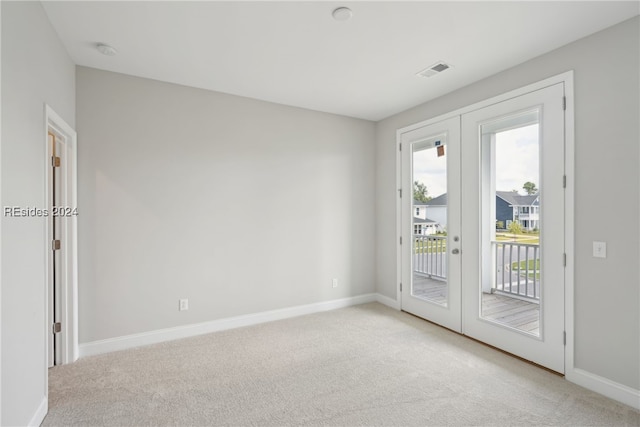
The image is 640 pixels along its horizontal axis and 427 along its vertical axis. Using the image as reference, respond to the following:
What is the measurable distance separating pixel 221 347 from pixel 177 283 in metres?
0.85

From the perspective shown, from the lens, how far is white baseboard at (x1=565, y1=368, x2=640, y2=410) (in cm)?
220

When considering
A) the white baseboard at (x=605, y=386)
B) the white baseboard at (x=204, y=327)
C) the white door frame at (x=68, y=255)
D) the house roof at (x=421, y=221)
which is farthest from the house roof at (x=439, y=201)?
Result: the white door frame at (x=68, y=255)

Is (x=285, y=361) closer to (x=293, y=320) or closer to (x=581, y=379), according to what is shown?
(x=293, y=320)

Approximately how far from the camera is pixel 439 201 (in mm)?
3777

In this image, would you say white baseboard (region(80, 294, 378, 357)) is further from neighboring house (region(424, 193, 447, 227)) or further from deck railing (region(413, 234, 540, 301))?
neighboring house (region(424, 193, 447, 227))

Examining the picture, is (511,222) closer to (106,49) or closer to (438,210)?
(438,210)

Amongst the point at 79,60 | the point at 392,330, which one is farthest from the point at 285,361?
the point at 79,60

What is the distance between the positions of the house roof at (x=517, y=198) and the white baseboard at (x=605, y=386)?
142 centimetres

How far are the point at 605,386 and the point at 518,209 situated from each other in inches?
59.4

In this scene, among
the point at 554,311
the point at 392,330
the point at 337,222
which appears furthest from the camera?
the point at 337,222

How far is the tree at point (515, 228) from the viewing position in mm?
2960

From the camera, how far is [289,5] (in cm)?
210

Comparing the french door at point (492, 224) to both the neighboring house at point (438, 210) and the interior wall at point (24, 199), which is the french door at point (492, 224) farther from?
the interior wall at point (24, 199)

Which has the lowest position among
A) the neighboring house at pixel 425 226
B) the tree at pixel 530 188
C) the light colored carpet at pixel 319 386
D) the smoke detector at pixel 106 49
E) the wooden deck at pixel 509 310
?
the light colored carpet at pixel 319 386
